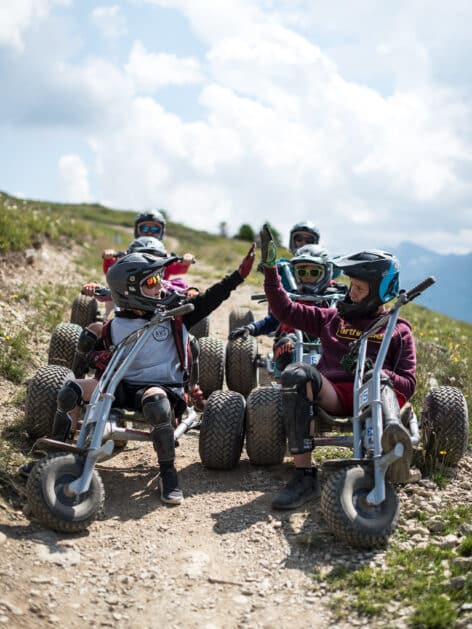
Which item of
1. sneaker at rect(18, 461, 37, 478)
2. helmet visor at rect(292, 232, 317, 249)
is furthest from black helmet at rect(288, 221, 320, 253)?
sneaker at rect(18, 461, 37, 478)

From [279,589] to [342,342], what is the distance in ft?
6.87

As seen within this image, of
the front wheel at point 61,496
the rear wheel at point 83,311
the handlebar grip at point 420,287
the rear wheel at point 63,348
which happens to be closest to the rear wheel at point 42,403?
the front wheel at point 61,496

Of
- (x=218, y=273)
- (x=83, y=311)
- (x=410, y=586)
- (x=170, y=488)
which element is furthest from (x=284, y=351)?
(x=218, y=273)

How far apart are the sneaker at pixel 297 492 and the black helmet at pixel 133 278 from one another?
5.56 feet

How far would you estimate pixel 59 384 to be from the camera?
601cm

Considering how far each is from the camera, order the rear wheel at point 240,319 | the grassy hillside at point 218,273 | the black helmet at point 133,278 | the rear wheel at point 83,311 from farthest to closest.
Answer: the rear wheel at point 240,319, the rear wheel at point 83,311, the grassy hillside at point 218,273, the black helmet at point 133,278

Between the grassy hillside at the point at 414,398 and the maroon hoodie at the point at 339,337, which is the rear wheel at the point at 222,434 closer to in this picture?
the maroon hoodie at the point at 339,337

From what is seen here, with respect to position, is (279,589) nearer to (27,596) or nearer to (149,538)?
(149,538)

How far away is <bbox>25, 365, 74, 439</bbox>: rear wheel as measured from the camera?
595 cm

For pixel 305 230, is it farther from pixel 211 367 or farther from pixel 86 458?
pixel 86 458

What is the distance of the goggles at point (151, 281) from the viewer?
5.68 m

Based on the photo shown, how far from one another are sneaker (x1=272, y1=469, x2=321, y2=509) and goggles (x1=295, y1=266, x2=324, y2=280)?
2.65 metres

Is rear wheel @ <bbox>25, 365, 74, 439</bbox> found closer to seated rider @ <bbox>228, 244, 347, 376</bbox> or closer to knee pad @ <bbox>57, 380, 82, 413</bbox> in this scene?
knee pad @ <bbox>57, 380, 82, 413</bbox>

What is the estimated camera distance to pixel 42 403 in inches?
234
